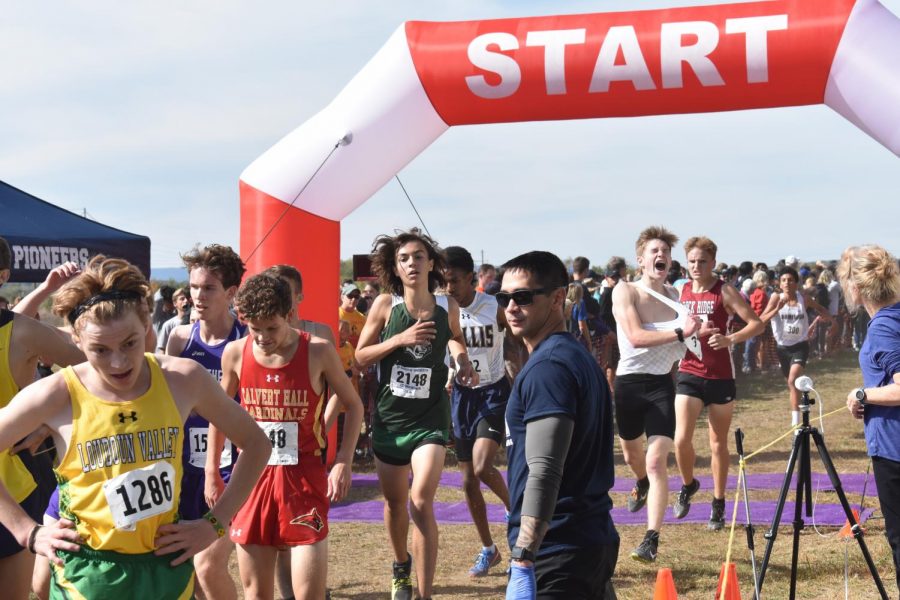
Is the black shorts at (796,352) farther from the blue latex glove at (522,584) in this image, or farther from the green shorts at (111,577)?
the green shorts at (111,577)

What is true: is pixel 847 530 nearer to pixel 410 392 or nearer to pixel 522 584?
pixel 410 392

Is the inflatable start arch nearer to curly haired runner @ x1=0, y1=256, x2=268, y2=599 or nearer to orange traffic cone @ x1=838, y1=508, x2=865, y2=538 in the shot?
orange traffic cone @ x1=838, y1=508, x2=865, y2=538

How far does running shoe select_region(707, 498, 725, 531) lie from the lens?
732 cm

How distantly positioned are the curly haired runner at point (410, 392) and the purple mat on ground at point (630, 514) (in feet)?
7.54

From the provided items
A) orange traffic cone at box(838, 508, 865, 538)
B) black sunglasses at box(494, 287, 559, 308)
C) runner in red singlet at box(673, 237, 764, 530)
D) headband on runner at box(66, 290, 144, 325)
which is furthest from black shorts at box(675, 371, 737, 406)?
headband on runner at box(66, 290, 144, 325)

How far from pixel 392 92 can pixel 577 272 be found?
255 inches

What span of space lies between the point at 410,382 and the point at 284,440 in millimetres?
1504

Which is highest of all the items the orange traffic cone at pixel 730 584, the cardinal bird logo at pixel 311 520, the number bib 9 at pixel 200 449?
the number bib 9 at pixel 200 449

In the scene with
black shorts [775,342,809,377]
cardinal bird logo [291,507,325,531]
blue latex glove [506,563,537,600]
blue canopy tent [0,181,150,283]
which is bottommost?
blue latex glove [506,563,537,600]

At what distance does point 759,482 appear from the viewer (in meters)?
9.17

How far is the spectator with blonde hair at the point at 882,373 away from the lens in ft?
14.5

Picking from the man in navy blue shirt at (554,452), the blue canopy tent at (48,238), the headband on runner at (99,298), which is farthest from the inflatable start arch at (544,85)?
the headband on runner at (99,298)

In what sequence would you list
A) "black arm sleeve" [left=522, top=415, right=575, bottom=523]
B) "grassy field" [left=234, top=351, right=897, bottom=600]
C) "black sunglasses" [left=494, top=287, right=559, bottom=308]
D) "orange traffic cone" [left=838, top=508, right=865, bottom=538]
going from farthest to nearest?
"grassy field" [left=234, top=351, right=897, bottom=600]
"orange traffic cone" [left=838, top=508, right=865, bottom=538]
"black sunglasses" [left=494, top=287, right=559, bottom=308]
"black arm sleeve" [left=522, top=415, right=575, bottom=523]

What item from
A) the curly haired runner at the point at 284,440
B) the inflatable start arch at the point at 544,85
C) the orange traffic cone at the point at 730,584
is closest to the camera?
the curly haired runner at the point at 284,440
